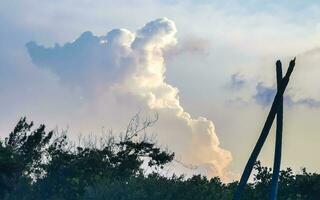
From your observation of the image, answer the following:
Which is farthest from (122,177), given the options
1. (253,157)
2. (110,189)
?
(253,157)

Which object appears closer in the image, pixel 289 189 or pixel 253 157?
pixel 253 157

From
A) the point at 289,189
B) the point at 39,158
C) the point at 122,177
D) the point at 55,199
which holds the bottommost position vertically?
the point at 289,189

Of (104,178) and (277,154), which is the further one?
(104,178)

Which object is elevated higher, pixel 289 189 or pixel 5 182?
pixel 5 182

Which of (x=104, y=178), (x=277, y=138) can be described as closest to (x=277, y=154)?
(x=277, y=138)

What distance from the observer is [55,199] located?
5678cm

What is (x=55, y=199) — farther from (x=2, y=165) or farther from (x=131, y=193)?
(x=131, y=193)

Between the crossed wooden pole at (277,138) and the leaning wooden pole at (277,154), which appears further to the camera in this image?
the crossed wooden pole at (277,138)

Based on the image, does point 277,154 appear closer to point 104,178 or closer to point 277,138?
point 277,138

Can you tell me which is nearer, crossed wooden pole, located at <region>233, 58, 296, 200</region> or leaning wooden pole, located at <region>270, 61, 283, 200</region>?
leaning wooden pole, located at <region>270, 61, 283, 200</region>

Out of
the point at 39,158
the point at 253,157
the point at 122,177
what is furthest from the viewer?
the point at 39,158

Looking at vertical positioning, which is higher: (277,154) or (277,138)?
(277,138)

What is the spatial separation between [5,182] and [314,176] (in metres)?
28.8

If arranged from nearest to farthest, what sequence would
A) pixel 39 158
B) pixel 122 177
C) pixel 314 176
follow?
pixel 314 176 → pixel 122 177 → pixel 39 158
